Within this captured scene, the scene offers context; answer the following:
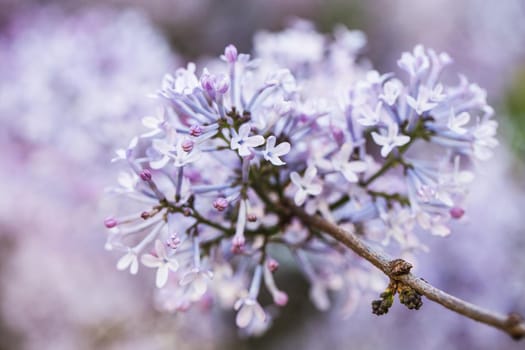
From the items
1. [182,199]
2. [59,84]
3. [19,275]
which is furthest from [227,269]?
[19,275]

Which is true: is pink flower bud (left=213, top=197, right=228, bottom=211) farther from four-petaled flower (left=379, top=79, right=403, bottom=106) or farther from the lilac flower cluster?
four-petaled flower (left=379, top=79, right=403, bottom=106)

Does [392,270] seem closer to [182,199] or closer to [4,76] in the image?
[182,199]

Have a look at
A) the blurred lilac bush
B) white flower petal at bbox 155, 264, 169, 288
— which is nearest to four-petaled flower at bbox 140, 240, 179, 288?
white flower petal at bbox 155, 264, 169, 288

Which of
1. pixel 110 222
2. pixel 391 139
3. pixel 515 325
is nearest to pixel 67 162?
pixel 110 222

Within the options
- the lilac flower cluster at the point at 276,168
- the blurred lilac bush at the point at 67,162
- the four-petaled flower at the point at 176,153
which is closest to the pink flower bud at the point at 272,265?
the lilac flower cluster at the point at 276,168

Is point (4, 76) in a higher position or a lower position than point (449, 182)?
higher

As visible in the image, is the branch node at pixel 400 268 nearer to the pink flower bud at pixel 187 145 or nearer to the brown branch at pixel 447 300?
the brown branch at pixel 447 300

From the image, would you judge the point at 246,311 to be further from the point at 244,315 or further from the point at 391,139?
the point at 391,139
